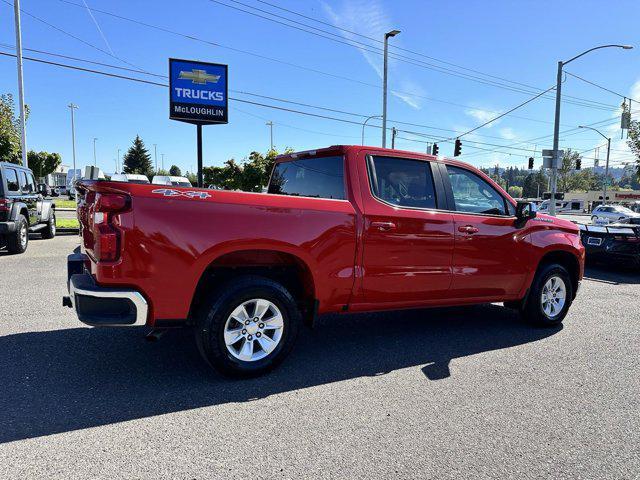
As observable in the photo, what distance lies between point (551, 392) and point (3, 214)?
1055cm

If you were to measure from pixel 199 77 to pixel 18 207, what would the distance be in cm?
574

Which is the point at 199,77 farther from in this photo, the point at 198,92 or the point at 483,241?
the point at 483,241

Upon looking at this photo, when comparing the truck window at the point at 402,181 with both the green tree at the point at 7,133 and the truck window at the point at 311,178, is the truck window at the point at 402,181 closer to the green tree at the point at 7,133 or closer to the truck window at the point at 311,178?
the truck window at the point at 311,178

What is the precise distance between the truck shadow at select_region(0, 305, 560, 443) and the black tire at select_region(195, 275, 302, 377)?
13 cm

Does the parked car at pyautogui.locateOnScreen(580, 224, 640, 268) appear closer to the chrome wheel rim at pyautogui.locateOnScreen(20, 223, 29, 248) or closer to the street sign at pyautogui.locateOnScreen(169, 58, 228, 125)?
the street sign at pyautogui.locateOnScreen(169, 58, 228, 125)

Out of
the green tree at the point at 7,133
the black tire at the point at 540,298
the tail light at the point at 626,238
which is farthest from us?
the green tree at the point at 7,133

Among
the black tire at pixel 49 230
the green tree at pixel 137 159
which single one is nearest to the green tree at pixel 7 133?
the black tire at pixel 49 230

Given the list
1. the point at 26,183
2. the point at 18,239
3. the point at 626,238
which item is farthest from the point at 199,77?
the point at 626,238

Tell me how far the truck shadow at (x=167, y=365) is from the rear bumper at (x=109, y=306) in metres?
0.58

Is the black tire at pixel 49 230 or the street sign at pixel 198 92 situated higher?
the street sign at pixel 198 92

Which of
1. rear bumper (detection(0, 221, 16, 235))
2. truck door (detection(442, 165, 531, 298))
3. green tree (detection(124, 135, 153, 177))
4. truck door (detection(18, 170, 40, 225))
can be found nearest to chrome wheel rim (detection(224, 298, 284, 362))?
truck door (detection(442, 165, 531, 298))

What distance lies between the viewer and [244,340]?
3773 mm

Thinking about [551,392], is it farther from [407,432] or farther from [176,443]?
[176,443]

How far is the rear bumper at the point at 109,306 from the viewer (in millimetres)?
3287
